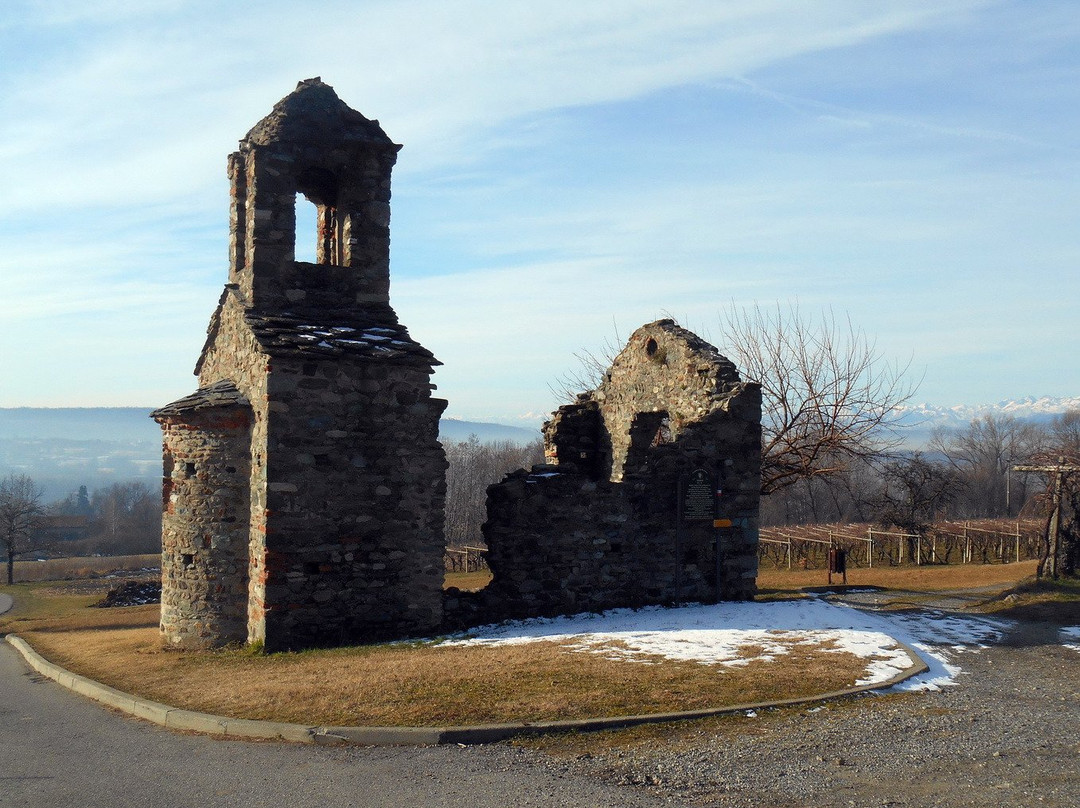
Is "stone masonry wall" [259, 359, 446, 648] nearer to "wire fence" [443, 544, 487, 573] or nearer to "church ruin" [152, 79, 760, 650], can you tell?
"church ruin" [152, 79, 760, 650]

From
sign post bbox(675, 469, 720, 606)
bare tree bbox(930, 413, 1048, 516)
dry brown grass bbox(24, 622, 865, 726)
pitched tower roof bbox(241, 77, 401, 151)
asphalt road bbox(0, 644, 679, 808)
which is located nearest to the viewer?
A: asphalt road bbox(0, 644, 679, 808)

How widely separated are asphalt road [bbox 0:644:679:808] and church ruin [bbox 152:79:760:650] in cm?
378

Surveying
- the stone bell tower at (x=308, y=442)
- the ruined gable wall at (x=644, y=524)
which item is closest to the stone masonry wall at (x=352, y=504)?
the stone bell tower at (x=308, y=442)

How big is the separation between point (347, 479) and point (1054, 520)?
53.1 ft

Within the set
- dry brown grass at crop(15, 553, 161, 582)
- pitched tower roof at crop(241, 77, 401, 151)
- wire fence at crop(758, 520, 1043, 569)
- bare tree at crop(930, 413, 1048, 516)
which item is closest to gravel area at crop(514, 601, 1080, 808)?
pitched tower roof at crop(241, 77, 401, 151)

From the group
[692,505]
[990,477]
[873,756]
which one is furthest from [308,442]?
[990,477]

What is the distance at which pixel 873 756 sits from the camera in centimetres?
718

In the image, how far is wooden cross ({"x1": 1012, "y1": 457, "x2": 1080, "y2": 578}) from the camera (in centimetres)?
2033

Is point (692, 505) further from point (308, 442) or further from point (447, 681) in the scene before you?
point (447, 681)

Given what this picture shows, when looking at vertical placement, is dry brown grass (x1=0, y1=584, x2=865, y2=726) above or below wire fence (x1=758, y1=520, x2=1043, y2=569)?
above

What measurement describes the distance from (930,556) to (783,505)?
42764mm

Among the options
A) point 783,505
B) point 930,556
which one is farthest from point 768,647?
point 783,505

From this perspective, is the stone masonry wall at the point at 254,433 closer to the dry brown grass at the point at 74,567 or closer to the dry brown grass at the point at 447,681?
the dry brown grass at the point at 447,681

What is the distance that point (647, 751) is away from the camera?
7430mm
